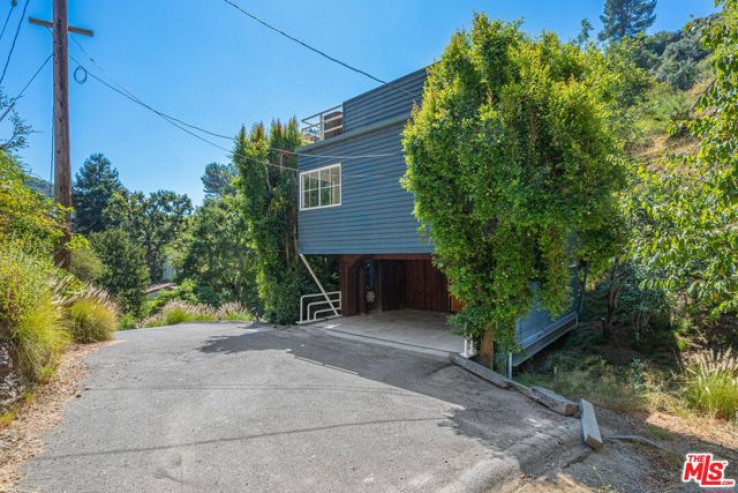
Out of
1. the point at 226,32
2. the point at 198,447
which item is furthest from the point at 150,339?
the point at 226,32

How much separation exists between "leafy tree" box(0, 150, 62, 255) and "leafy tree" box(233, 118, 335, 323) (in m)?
5.09

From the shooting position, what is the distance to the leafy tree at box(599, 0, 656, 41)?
3566 centimetres

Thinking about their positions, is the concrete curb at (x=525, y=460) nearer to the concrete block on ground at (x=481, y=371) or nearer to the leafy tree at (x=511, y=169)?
the concrete block on ground at (x=481, y=371)

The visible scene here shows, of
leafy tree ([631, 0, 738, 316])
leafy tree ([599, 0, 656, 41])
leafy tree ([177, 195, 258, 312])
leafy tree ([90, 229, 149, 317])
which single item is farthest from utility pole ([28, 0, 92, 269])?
leafy tree ([599, 0, 656, 41])

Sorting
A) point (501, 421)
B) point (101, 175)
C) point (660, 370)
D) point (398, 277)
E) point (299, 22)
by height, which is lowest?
point (660, 370)

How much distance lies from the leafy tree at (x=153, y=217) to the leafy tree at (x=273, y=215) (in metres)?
23.3

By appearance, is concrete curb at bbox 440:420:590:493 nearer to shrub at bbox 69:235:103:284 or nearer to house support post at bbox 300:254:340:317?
house support post at bbox 300:254:340:317

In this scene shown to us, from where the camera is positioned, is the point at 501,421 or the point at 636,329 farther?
the point at 636,329

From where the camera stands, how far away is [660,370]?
24.4 ft

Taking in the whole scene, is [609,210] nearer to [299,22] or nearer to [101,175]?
[299,22]

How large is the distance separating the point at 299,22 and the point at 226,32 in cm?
208

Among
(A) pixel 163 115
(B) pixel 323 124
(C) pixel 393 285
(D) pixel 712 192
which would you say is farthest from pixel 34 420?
(B) pixel 323 124

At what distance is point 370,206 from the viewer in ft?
27.8

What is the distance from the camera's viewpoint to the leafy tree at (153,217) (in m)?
31.3
